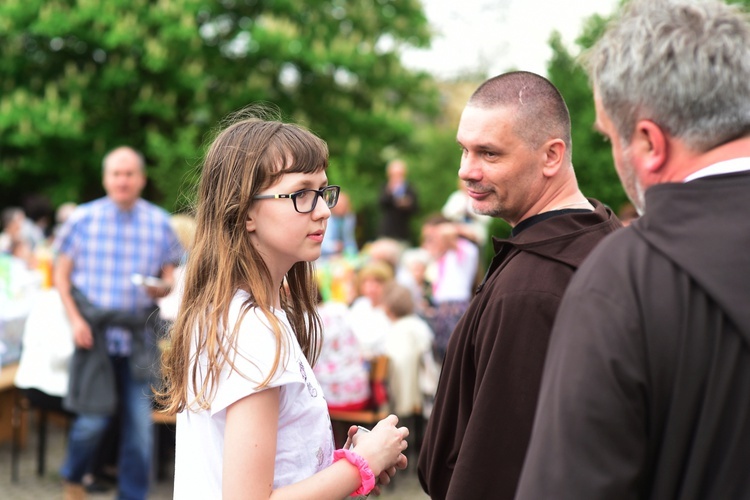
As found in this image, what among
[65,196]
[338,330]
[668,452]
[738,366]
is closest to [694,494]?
[668,452]

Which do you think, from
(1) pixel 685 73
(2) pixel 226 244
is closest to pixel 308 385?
(2) pixel 226 244

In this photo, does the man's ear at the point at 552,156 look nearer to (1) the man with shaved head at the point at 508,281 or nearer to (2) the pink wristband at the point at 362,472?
(1) the man with shaved head at the point at 508,281

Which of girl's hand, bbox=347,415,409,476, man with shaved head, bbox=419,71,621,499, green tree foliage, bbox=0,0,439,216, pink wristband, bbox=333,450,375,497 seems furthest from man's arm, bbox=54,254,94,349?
green tree foliage, bbox=0,0,439,216

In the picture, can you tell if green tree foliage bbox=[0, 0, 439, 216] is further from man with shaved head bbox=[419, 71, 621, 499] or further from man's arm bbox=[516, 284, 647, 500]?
man's arm bbox=[516, 284, 647, 500]

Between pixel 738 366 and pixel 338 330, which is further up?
pixel 738 366

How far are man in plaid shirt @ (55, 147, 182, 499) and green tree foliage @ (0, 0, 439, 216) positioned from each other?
9.97m

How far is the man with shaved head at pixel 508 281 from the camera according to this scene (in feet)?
7.06

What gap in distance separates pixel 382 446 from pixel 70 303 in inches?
160

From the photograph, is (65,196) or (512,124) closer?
(512,124)

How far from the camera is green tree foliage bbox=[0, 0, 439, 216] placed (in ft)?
53.8

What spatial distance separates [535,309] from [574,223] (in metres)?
0.30

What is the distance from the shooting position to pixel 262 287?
2.16 metres

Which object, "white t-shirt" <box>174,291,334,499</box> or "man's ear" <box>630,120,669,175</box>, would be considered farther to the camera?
"white t-shirt" <box>174,291,334,499</box>

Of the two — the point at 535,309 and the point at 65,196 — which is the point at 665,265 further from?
the point at 65,196
